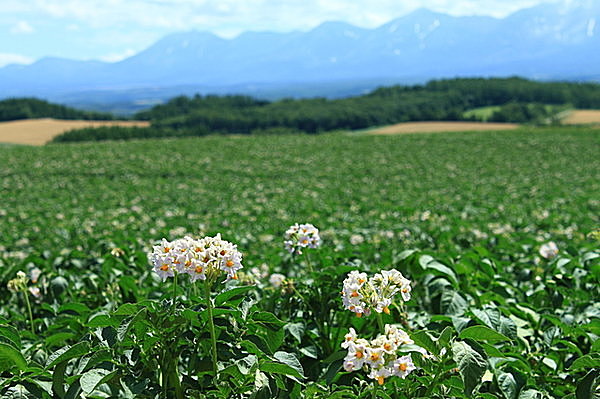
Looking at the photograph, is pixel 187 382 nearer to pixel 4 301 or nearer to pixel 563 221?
pixel 4 301

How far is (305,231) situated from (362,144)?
3770 centimetres

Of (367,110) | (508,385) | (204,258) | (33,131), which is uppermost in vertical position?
(204,258)

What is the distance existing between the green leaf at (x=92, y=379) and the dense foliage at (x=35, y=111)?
9463 cm

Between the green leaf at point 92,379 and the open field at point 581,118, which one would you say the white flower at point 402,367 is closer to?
the green leaf at point 92,379

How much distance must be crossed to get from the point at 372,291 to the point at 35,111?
335 ft

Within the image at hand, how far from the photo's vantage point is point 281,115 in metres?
83.8

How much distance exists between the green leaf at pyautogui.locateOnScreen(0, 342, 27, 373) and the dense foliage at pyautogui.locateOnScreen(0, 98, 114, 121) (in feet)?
310

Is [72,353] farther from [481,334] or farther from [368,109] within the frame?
[368,109]

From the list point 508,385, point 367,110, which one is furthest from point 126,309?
point 367,110

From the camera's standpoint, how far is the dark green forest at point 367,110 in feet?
246

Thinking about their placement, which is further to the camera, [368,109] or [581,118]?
[368,109]

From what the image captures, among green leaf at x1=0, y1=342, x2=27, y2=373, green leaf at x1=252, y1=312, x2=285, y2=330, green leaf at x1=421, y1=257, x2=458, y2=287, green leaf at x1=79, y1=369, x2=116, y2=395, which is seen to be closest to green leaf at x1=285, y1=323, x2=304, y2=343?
green leaf at x1=252, y1=312, x2=285, y2=330

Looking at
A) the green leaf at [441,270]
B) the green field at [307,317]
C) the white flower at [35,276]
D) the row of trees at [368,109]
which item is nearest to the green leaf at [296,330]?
the green field at [307,317]

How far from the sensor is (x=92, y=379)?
1.72 m
